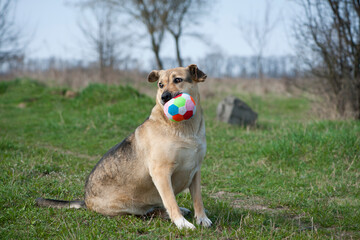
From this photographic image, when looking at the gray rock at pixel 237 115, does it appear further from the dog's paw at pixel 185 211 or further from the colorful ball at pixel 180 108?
the colorful ball at pixel 180 108

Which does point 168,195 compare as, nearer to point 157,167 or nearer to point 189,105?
point 157,167

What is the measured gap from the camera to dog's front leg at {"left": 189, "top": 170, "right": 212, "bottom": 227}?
3998 millimetres

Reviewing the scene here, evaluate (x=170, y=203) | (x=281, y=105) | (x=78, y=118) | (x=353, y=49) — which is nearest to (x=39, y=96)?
(x=78, y=118)

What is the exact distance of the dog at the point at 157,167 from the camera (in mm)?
3864

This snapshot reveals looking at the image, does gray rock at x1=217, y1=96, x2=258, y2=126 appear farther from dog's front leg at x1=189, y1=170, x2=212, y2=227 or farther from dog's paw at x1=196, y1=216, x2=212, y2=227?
dog's paw at x1=196, y1=216, x2=212, y2=227

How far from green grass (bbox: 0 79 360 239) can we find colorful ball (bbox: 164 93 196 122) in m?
1.16

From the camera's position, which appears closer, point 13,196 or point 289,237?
point 289,237

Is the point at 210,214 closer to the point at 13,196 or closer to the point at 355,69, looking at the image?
the point at 13,196

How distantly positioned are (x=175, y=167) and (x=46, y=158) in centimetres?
365

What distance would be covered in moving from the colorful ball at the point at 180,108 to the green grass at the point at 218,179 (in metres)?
1.16

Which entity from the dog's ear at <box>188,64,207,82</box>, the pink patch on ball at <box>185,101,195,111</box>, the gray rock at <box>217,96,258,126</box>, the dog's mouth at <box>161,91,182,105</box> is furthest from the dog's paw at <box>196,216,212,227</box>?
the gray rock at <box>217,96,258,126</box>

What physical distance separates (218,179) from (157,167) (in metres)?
2.51

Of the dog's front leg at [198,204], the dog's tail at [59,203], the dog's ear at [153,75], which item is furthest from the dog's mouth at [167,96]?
the dog's tail at [59,203]

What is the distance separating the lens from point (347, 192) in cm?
548
